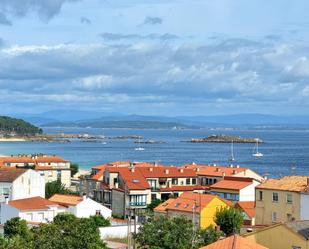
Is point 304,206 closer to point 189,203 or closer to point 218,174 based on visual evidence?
point 189,203

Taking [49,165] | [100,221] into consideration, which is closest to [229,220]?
[100,221]

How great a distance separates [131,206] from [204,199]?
1136 cm

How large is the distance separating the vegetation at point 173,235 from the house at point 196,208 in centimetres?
1434

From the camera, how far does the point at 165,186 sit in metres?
71.0

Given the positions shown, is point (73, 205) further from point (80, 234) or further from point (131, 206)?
point (80, 234)

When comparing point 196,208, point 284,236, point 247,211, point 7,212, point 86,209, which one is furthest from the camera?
point 86,209

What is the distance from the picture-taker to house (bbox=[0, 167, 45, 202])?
203ft

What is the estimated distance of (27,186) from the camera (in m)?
62.8

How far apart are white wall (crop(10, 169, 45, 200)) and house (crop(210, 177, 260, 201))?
16.4 m

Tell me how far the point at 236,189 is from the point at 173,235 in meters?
28.9

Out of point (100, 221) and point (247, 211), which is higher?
point (247, 211)

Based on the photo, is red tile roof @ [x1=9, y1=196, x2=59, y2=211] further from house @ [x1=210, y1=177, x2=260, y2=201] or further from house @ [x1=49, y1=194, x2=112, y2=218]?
house @ [x1=210, y1=177, x2=260, y2=201]

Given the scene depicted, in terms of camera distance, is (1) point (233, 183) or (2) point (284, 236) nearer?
(2) point (284, 236)

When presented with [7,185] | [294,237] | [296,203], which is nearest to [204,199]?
[296,203]
